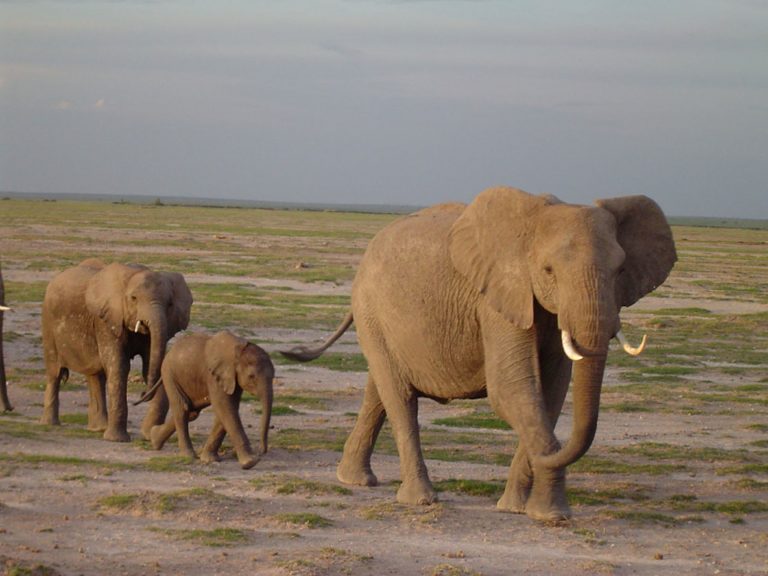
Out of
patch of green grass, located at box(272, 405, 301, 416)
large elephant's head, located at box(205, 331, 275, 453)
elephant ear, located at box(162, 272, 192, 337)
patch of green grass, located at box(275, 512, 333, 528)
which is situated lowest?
patch of green grass, located at box(272, 405, 301, 416)

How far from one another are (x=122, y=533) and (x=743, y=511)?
4.42 metres

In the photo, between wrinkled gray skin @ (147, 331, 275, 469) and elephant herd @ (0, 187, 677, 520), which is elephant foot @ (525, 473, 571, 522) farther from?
wrinkled gray skin @ (147, 331, 275, 469)

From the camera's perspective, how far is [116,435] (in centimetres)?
1264

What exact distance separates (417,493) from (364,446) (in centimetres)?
92

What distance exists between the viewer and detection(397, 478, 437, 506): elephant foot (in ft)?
33.0

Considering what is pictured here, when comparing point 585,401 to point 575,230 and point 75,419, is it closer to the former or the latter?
point 575,230

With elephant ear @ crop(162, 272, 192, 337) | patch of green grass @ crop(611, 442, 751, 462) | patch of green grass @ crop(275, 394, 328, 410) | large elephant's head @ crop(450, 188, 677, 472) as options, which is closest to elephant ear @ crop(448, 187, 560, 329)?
large elephant's head @ crop(450, 188, 677, 472)

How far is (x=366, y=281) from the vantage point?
35.1 ft

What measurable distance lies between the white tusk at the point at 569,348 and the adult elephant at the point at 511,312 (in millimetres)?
11

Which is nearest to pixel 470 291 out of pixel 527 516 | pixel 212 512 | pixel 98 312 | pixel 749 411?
pixel 527 516

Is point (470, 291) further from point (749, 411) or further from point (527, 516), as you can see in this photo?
point (749, 411)

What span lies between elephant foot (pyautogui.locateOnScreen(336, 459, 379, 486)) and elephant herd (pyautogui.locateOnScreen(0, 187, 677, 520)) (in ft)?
0.03

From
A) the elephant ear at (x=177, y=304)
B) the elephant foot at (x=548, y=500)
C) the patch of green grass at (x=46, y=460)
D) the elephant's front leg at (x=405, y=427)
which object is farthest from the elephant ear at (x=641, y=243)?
the elephant ear at (x=177, y=304)

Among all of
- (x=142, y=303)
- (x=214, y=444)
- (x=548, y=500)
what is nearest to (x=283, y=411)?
(x=142, y=303)
